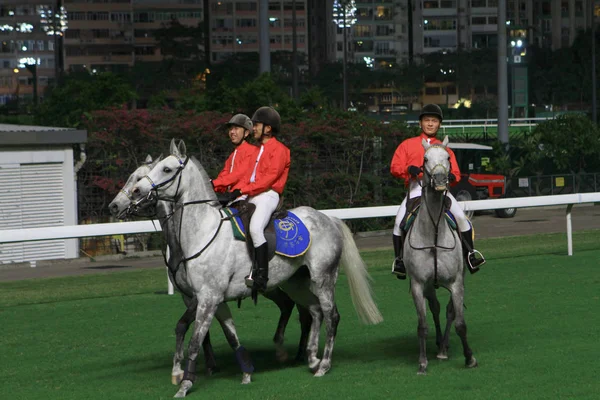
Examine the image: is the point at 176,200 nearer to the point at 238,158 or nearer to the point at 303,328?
the point at 238,158

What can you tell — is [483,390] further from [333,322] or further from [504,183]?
[504,183]

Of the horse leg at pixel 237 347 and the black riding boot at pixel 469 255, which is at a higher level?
the black riding boot at pixel 469 255

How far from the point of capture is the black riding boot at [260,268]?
9391 mm

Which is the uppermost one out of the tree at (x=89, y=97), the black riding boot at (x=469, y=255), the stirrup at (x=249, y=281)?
the tree at (x=89, y=97)

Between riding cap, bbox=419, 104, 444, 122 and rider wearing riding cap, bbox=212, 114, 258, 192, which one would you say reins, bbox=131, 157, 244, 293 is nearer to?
rider wearing riding cap, bbox=212, 114, 258, 192

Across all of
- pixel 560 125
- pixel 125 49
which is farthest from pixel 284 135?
pixel 125 49

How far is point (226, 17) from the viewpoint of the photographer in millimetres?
134375

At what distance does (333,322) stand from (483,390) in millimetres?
1725

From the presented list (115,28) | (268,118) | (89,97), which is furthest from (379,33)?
(268,118)

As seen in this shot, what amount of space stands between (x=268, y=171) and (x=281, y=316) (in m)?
1.55

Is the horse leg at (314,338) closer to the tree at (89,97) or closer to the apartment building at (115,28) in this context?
the tree at (89,97)

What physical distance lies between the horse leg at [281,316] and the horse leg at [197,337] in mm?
1211

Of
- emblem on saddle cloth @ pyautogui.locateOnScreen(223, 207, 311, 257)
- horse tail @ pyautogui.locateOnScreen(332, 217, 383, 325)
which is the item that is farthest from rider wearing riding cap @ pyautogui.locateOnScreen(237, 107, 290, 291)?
horse tail @ pyautogui.locateOnScreen(332, 217, 383, 325)

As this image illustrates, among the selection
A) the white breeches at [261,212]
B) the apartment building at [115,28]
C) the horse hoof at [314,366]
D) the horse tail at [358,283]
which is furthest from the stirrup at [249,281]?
the apartment building at [115,28]
